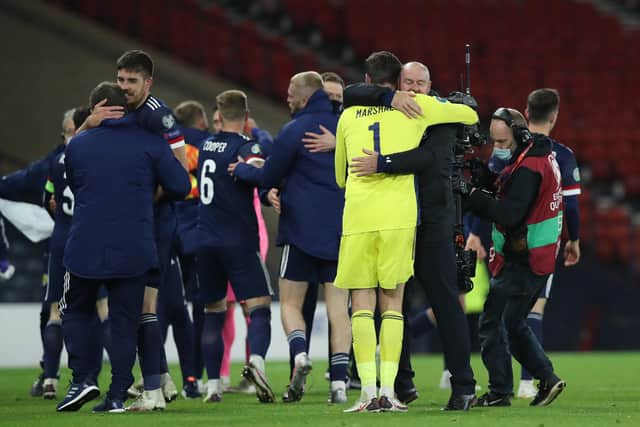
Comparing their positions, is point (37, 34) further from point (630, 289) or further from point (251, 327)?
point (251, 327)

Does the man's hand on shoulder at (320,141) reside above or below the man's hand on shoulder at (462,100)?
below

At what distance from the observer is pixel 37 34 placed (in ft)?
63.8

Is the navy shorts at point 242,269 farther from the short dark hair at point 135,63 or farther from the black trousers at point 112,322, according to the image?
the short dark hair at point 135,63

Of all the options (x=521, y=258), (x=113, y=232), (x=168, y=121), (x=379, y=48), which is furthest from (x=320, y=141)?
(x=379, y=48)

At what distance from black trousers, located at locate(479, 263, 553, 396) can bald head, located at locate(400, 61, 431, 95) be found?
128 centimetres

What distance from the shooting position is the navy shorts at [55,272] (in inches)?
334

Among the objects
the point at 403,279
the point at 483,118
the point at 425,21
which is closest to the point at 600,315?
the point at 483,118

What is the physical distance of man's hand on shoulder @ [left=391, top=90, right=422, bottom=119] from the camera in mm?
6922

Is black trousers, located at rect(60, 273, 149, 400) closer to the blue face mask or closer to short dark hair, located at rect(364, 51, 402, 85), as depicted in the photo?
short dark hair, located at rect(364, 51, 402, 85)

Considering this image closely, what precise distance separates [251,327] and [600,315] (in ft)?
30.4

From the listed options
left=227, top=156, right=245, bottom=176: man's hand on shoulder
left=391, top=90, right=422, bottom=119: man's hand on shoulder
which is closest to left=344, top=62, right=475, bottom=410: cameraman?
left=391, top=90, right=422, bottom=119: man's hand on shoulder

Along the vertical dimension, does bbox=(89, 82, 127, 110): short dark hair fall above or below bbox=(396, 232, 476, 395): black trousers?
above

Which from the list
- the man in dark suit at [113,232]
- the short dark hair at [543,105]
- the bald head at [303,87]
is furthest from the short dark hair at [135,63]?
the short dark hair at [543,105]

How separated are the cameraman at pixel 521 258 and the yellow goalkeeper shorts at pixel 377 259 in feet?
2.62
